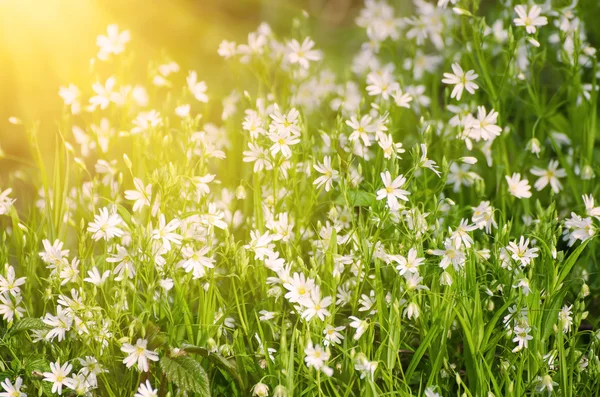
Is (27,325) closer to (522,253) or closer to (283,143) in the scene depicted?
(283,143)

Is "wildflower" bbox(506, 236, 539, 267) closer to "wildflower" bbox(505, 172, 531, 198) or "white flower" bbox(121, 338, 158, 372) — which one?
"wildflower" bbox(505, 172, 531, 198)

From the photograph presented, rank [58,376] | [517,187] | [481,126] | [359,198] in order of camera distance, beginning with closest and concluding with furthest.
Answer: [58,376] < [359,198] < [481,126] < [517,187]

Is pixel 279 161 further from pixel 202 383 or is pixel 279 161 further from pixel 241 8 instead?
pixel 241 8

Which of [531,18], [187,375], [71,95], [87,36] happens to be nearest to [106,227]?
[187,375]

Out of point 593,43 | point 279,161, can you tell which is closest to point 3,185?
point 279,161

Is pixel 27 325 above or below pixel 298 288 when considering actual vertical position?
Result: below

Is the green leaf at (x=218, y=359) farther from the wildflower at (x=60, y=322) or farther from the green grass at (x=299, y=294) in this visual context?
the wildflower at (x=60, y=322)


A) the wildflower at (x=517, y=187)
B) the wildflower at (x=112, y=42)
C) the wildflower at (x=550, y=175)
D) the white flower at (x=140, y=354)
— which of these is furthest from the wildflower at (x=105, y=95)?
the wildflower at (x=550, y=175)
